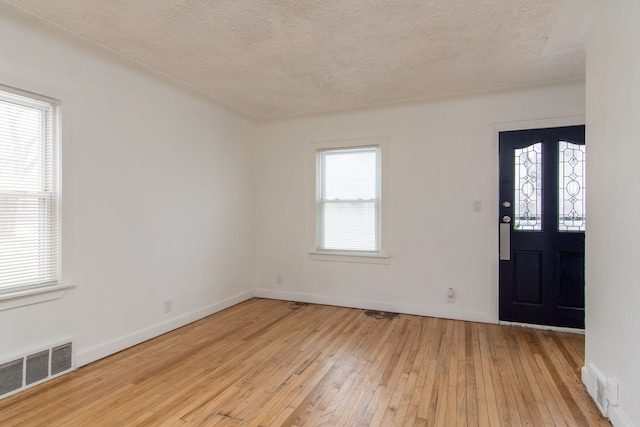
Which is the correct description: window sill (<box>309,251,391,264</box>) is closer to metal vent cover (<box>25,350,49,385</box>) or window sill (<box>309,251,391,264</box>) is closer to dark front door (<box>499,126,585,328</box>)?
dark front door (<box>499,126,585,328</box>)

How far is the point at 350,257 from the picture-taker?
4.32m

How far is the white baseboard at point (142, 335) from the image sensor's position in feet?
8.69

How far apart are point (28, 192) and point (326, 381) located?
254 centimetres

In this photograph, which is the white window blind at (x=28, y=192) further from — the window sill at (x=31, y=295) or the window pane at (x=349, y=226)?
the window pane at (x=349, y=226)

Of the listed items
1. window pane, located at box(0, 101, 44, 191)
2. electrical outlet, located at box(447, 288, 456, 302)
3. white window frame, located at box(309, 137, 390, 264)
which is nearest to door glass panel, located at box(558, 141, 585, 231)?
electrical outlet, located at box(447, 288, 456, 302)

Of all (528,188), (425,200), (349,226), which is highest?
(528,188)

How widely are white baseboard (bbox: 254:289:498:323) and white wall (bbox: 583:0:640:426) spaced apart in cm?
142

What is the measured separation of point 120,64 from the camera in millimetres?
2900

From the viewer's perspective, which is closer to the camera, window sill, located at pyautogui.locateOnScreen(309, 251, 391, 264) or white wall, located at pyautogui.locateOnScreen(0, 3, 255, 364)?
white wall, located at pyautogui.locateOnScreen(0, 3, 255, 364)

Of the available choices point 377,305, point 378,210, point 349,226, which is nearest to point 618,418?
point 377,305

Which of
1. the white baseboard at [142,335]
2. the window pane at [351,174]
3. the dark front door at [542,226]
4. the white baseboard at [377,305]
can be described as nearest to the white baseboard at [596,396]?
the dark front door at [542,226]

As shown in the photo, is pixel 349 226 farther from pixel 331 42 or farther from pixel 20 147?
pixel 20 147

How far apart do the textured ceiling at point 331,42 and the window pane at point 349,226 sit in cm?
147

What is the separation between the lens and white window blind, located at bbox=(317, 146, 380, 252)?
14.0 ft
